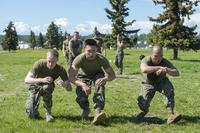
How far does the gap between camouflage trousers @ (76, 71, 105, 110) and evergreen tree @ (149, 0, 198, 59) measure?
138 feet

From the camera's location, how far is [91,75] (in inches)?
409

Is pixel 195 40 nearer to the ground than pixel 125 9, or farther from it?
nearer to the ground

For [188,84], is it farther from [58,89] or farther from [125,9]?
[125,9]

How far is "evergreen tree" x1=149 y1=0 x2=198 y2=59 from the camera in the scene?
5231 centimetres

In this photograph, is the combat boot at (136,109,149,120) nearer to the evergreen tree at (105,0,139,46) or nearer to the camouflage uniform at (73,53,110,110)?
the camouflage uniform at (73,53,110,110)

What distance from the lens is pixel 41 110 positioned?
37.9 feet

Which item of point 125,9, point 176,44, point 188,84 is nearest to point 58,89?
point 188,84

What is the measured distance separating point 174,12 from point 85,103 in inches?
1775

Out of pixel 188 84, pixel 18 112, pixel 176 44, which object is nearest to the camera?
pixel 18 112

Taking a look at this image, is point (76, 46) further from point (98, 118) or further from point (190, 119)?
point (98, 118)

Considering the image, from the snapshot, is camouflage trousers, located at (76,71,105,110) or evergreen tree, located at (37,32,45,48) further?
evergreen tree, located at (37,32,45,48)

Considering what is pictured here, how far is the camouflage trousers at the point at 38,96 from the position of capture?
32.6ft

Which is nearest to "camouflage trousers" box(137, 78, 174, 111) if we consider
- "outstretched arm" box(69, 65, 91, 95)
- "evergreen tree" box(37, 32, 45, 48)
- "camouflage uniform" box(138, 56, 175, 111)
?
"camouflage uniform" box(138, 56, 175, 111)

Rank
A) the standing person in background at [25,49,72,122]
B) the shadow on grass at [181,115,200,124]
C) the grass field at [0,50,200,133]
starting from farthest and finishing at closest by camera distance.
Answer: the shadow on grass at [181,115,200,124] → the standing person in background at [25,49,72,122] → the grass field at [0,50,200,133]
